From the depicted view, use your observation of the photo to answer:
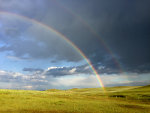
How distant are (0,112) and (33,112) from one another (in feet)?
18.5

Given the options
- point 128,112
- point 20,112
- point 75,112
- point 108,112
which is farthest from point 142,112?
point 20,112

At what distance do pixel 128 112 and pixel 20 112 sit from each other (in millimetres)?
20054

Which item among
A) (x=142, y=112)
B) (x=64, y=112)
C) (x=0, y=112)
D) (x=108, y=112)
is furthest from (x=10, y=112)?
(x=142, y=112)

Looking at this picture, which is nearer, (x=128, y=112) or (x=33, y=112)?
(x=33, y=112)

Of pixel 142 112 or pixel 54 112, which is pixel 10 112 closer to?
pixel 54 112

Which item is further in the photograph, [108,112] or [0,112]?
[108,112]

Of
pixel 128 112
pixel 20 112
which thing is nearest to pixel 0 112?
pixel 20 112

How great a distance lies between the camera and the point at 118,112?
2702 cm

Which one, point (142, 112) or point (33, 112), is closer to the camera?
point (33, 112)

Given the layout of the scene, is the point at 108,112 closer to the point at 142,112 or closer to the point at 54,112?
the point at 142,112

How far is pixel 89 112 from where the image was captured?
26859 millimetres

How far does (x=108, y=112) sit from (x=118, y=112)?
74.1 inches

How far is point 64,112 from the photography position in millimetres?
26484

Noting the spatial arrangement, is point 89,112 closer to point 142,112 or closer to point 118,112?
point 118,112
